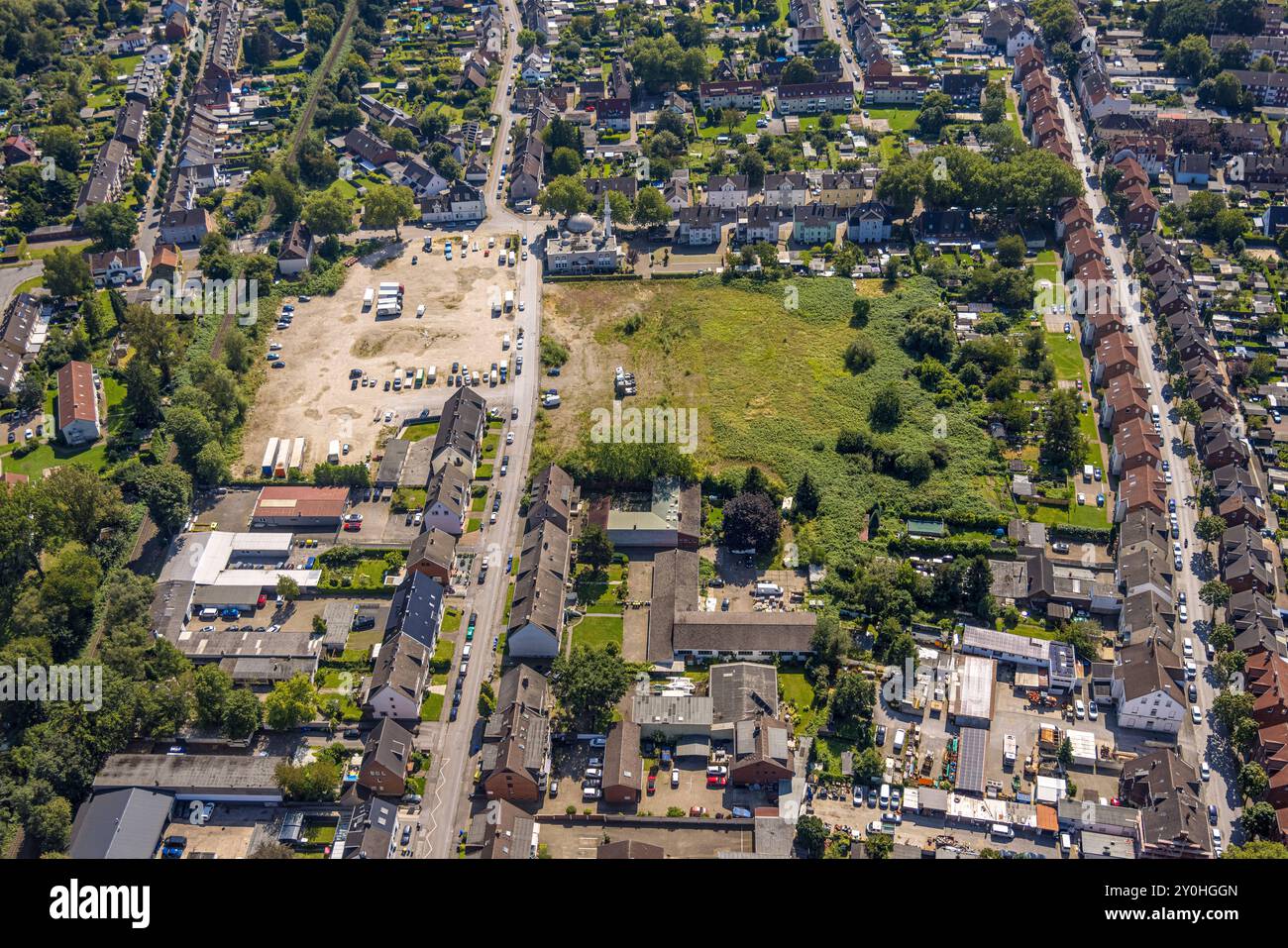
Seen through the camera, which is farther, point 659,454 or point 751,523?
point 659,454

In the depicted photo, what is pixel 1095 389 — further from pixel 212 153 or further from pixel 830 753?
pixel 212 153

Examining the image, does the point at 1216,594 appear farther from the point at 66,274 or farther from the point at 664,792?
the point at 66,274

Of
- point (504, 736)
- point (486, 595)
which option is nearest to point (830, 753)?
point (504, 736)

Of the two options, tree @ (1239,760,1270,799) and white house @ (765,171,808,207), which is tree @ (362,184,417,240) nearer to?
white house @ (765,171,808,207)

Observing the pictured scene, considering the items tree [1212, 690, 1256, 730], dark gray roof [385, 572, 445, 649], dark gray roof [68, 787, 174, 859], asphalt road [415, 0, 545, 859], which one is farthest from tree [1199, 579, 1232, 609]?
dark gray roof [68, 787, 174, 859]

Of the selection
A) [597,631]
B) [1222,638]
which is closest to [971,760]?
[1222,638]

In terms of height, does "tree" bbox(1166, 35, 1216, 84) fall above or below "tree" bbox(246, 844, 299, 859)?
above
